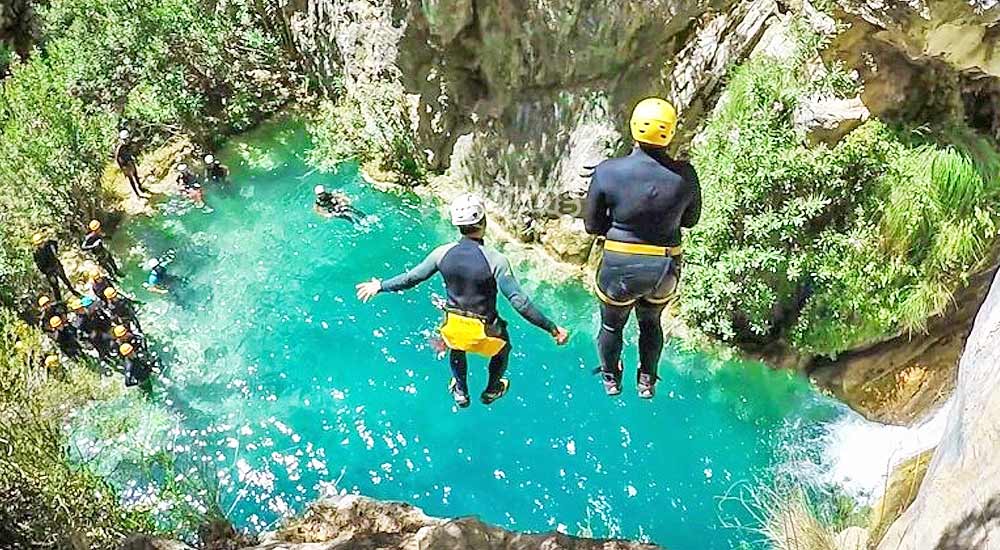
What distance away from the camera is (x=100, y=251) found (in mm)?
10516

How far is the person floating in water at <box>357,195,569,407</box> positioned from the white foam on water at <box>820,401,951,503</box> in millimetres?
4402

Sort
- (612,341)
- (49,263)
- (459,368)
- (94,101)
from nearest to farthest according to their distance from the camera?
(612,341)
(459,368)
(49,263)
(94,101)

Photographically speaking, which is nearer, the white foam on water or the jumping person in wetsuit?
the jumping person in wetsuit

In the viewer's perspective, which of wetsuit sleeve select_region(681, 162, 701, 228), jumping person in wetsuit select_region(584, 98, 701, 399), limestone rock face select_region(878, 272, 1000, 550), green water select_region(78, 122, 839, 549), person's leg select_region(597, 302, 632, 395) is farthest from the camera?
green water select_region(78, 122, 839, 549)

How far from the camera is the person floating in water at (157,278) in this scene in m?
10.3

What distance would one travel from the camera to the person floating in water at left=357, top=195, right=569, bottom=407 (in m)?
4.94

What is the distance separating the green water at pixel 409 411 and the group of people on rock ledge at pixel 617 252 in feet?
10.7

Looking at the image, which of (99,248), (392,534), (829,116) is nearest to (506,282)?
(392,534)

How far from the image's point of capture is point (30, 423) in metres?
5.97

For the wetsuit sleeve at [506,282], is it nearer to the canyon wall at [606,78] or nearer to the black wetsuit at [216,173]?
the canyon wall at [606,78]

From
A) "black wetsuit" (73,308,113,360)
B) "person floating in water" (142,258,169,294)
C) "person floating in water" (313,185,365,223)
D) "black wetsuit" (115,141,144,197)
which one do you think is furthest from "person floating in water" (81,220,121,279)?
"person floating in water" (313,185,365,223)

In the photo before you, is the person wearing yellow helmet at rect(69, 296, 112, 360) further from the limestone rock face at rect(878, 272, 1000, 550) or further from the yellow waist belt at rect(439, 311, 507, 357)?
the limestone rock face at rect(878, 272, 1000, 550)

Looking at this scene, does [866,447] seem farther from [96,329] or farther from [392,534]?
[96,329]

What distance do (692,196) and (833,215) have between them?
14.0 feet
